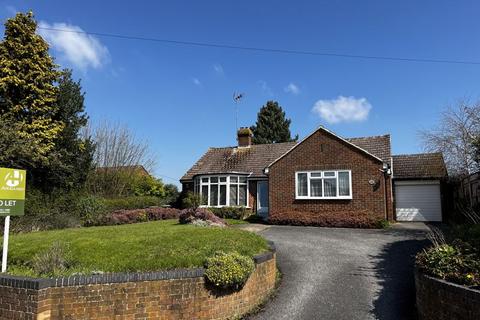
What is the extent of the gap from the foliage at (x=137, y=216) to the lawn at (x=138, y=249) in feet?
24.7

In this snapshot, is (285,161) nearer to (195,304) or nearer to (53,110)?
(53,110)

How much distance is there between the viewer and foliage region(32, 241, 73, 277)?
748cm

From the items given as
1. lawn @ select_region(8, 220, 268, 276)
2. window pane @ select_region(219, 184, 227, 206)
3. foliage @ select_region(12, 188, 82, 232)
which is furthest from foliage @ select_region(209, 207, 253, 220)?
lawn @ select_region(8, 220, 268, 276)

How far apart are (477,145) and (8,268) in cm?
1456

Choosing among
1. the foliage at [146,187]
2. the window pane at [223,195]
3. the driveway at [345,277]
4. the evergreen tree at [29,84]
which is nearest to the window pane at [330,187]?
the driveway at [345,277]

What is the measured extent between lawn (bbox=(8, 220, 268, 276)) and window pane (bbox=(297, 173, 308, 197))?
1021 centimetres

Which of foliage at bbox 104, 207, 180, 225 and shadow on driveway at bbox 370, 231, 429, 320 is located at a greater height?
foliage at bbox 104, 207, 180, 225

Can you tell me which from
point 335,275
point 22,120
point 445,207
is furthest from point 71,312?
point 445,207

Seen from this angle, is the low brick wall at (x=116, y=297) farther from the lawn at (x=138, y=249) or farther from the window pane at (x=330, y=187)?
the window pane at (x=330, y=187)

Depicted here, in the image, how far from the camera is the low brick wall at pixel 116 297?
21.8 feet

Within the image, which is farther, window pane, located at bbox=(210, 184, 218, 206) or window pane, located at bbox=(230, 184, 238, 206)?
window pane, located at bbox=(210, 184, 218, 206)

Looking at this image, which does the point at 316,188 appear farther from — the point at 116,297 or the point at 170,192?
the point at 170,192

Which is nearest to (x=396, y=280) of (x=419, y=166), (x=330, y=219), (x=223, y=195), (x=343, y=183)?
(x=330, y=219)

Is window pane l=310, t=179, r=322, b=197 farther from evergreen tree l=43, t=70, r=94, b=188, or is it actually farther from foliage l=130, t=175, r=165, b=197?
foliage l=130, t=175, r=165, b=197
